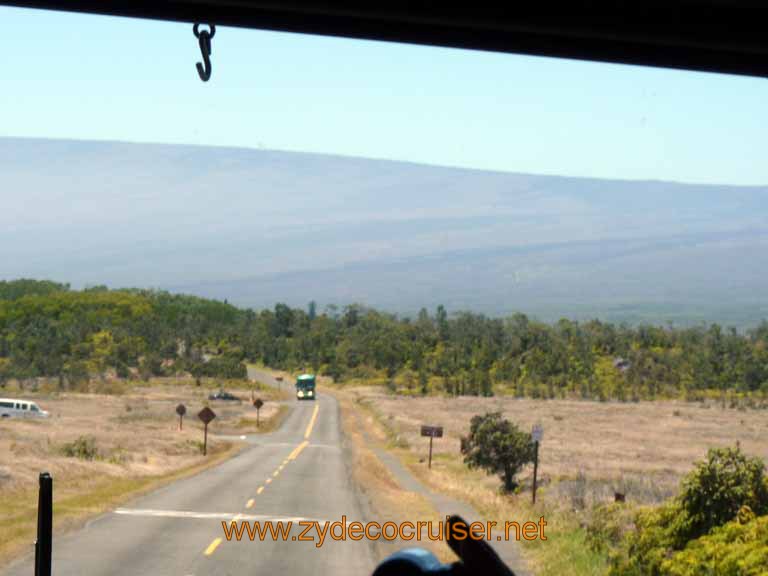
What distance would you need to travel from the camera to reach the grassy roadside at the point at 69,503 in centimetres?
2170

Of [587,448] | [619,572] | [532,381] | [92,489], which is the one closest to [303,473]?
[92,489]

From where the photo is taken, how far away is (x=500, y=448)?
45.6 metres

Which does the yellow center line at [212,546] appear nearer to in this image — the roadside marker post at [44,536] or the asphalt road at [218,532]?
the asphalt road at [218,532]

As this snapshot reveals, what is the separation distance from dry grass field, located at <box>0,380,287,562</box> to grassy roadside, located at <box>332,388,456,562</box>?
6.73 meters

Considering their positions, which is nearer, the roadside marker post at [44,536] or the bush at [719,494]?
the roadside marker post at [44,536]

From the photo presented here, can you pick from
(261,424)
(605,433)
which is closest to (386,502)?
(261,424)

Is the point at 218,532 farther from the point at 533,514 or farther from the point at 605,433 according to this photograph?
the point at 605,433

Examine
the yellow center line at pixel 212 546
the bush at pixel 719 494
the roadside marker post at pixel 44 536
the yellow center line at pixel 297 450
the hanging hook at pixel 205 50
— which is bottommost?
the yellow center line at pixel 297 450

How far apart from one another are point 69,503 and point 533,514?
39.3 feet

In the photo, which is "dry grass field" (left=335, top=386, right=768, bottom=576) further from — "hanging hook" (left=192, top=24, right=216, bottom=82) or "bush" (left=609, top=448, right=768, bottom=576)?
"hanging hook" (left=192, top=24, right=216, bottom=82)

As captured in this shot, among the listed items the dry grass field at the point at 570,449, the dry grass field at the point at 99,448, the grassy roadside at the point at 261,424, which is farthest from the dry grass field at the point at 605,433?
the dry grass field at the point at 99,448

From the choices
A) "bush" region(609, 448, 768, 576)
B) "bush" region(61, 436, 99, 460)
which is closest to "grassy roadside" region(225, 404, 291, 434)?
→ "bush" region(61, 436, 99, 460)

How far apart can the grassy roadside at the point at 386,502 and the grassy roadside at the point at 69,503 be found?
257 inches

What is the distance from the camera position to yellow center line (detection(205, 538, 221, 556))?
812 inches
